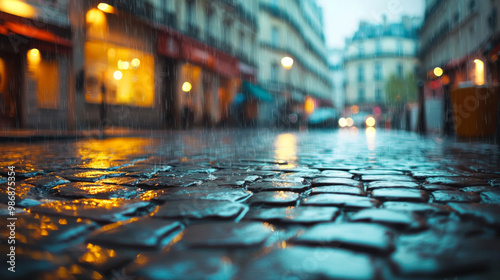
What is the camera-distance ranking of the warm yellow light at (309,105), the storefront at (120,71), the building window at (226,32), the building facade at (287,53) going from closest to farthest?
the storefront at (120,71), the building window at (226,32), the building facade at (287,53), the warm yellow light at (309,105)

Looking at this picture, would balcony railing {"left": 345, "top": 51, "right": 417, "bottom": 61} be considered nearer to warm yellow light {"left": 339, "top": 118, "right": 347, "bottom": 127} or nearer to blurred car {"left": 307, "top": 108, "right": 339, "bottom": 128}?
warm yellow light {"left": 339, "top": 118, "right": 347, "bottom": 127}

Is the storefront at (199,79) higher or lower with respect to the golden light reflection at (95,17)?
lower

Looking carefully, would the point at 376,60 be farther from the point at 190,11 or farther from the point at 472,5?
the point at 190,11

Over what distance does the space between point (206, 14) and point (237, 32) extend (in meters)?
4.61

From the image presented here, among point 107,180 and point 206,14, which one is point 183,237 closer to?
point 107,180

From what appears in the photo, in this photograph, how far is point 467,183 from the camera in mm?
2689

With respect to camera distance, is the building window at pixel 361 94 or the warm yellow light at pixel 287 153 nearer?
the warm yellow light at pixel 287 153

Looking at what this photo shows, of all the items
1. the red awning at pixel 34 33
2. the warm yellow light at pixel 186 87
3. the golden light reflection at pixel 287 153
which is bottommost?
the golden light reflection at pixel 287 153

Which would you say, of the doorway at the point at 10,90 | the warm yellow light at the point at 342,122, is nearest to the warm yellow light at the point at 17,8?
the doorway at the point at 10,90

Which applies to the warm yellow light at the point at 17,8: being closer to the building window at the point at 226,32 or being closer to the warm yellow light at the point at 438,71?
the warm yellow light at the point at 438,71

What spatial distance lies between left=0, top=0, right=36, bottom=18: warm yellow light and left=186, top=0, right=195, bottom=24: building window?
29.1ft

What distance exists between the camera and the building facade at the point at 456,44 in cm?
1365

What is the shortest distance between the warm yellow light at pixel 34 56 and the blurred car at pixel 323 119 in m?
15.9

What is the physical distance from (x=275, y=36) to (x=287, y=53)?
186 centimetres
